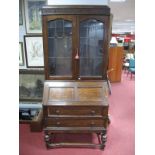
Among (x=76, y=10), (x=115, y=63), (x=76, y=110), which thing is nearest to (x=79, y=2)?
(x=76, y=10)

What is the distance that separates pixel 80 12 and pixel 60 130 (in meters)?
1.51

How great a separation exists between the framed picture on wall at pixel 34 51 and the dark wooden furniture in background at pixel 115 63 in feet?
10.8

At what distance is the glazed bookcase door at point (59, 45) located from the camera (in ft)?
8.60

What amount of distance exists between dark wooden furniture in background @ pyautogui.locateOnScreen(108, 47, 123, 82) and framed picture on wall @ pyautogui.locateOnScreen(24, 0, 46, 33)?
3.44 meters

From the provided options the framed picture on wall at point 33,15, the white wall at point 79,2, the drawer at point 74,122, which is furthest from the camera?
the framed picture on wall at point 33,15

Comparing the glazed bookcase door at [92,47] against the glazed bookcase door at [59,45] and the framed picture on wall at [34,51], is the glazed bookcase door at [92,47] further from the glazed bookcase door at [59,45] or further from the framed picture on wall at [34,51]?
the framed picture on wall at [34,51]

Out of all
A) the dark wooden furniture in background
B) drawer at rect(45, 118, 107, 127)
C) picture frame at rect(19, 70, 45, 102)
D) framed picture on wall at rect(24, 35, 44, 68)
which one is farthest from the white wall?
the dark wooden furniture in background

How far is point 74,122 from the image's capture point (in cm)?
267

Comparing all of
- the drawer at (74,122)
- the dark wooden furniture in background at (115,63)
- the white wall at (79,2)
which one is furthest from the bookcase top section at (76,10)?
the dark wooden furniture in background at (115,63)

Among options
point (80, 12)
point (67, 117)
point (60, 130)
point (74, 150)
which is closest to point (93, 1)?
point (80, 12)

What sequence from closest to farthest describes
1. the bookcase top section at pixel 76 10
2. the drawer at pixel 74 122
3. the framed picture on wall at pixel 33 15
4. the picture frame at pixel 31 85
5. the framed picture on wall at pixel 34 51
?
the bookcase top section at pixel 76 10, the drawer at pixel 74 122, the framed picture on wall at pixel 33 15, the framed picture on wall at pixel 34 51, the picture frame at pixel 31 85

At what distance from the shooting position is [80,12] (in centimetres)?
256

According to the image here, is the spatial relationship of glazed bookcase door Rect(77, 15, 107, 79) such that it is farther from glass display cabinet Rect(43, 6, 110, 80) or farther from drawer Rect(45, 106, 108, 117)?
drawer Rect(45, 106, 108, 117)

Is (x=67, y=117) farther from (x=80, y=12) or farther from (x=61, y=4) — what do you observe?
(x=61, y=4)
